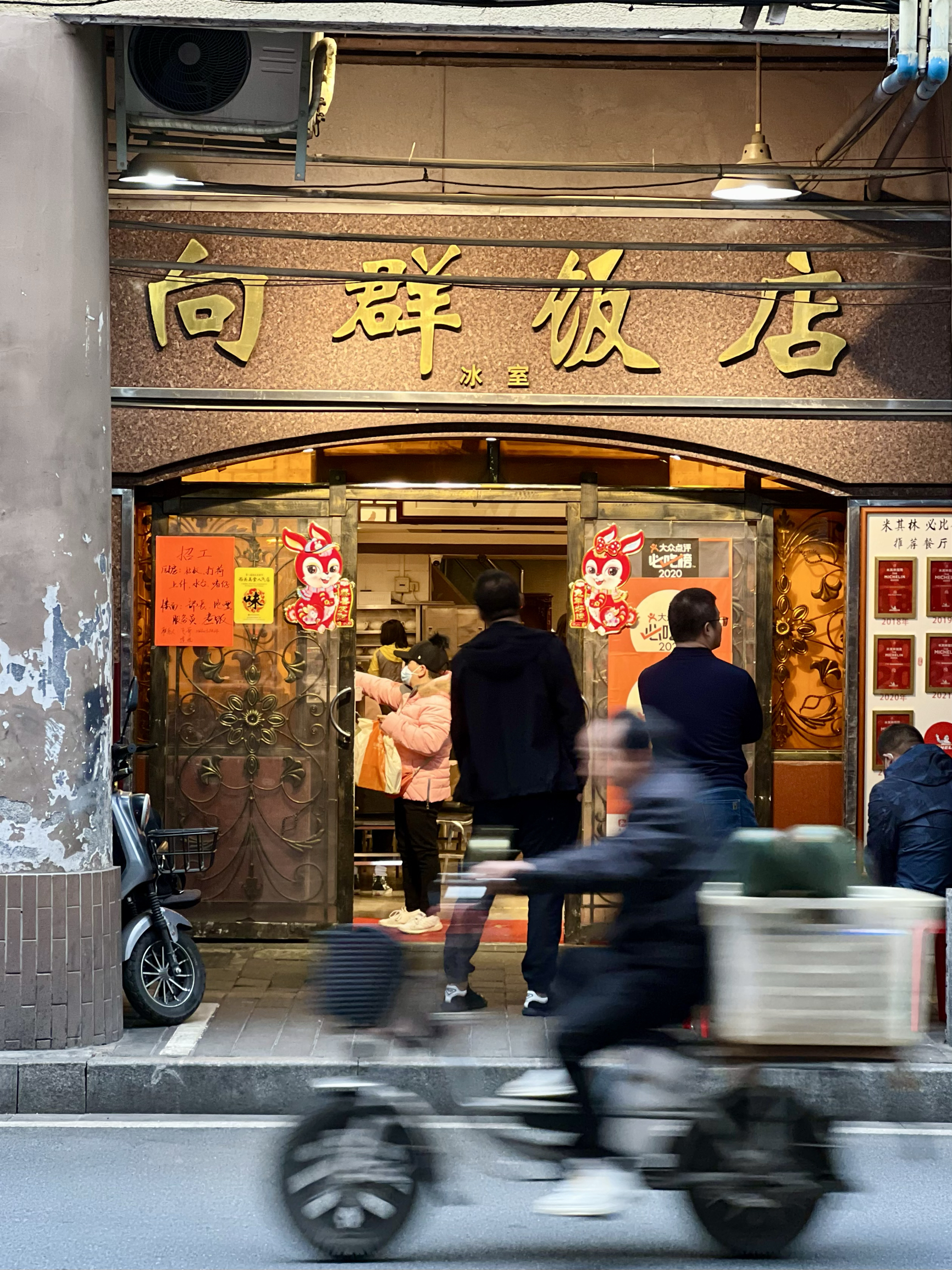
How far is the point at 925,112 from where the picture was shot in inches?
369

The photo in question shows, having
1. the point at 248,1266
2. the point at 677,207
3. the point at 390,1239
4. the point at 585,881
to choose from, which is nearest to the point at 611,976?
the point at 585,881

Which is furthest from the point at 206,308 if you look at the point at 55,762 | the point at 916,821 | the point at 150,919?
the point at 916,821

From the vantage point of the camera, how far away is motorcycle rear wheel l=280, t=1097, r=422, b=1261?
172 inches

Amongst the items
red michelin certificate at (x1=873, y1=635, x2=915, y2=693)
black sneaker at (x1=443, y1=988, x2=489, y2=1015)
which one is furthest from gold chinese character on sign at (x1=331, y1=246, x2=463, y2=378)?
black sneaker at (x1=443, y1=988, x2=489, y2=1015)

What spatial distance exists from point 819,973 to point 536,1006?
346cm

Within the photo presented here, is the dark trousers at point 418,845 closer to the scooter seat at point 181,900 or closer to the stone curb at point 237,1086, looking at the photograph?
the scooter seat at point 181,900

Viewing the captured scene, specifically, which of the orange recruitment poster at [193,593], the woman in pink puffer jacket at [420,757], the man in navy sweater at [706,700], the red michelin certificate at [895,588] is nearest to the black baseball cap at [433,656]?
the woman in pink puffer jacket at [420,757]

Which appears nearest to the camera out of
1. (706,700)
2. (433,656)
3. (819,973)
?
(819,973)

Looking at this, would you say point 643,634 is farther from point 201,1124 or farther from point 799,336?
point 201,1124

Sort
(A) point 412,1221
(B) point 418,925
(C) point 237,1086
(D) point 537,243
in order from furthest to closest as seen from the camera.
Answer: (B) point 418,925, (D) point 537,243, (C) point 237,1086, (A) point 412,1221

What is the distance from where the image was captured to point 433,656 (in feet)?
31.2

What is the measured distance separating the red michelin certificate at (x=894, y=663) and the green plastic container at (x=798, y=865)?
498 centimetres

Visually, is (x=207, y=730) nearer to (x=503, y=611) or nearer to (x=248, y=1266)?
(x=503, y=611)

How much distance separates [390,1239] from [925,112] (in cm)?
764
